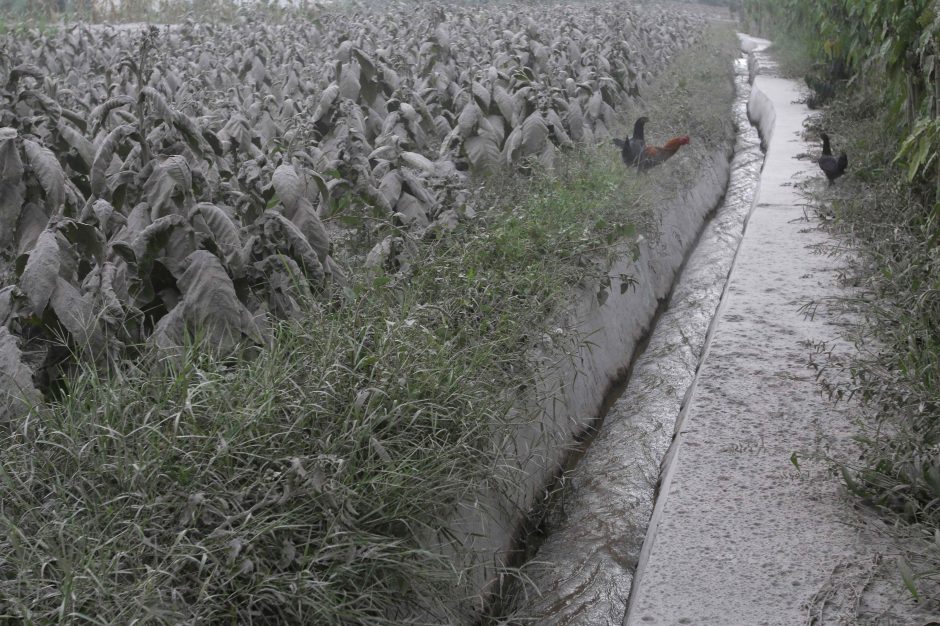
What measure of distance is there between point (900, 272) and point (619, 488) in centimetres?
181

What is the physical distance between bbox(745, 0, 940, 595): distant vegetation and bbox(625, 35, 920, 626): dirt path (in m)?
0.13

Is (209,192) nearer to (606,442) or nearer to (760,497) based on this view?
(606,442)

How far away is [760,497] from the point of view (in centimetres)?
317

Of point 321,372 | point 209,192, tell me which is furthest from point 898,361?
point 209,192

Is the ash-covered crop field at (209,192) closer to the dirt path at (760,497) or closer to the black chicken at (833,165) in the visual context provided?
the dirt path at (760,497)

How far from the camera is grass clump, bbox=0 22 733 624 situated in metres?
2.30

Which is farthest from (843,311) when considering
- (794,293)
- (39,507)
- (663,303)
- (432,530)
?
(39,507)

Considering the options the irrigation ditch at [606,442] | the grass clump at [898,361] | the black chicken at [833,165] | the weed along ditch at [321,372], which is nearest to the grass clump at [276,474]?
the weed along ditch at [321,372]

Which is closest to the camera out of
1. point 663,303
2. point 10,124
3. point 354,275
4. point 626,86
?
point 10,124

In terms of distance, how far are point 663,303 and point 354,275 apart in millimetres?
2896

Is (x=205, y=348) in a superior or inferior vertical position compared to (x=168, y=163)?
inferior

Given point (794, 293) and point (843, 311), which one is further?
point (794, 293)

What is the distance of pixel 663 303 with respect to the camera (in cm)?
654

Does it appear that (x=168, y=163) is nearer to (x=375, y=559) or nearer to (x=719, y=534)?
(x=375, y=559)
